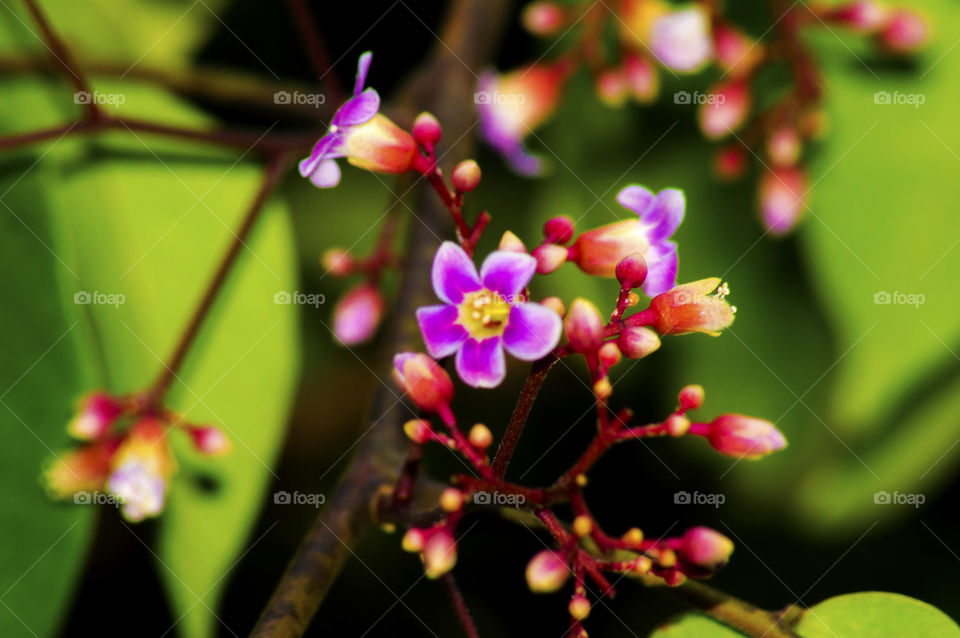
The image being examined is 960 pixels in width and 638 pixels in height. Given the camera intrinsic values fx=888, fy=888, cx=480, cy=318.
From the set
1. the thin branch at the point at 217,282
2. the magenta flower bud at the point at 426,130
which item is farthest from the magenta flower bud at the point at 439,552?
the thin branch at the point at 217,282

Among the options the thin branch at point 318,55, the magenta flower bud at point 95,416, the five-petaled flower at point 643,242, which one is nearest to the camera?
the five-petaled flower at point 643,242

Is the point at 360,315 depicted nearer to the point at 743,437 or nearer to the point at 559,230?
the point at 559,230

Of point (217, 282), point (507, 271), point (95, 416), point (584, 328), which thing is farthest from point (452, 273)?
point (95, 416)

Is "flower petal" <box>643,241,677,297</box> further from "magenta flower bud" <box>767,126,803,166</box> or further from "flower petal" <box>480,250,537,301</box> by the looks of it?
"magenta flower bud" <box>767,126,803,166</box>

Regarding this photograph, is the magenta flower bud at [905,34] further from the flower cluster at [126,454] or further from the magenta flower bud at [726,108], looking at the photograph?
the flower cluster at [126,454]

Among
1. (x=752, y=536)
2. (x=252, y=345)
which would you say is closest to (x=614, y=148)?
(x=252, y=345)

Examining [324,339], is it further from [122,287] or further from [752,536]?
[752,536]
